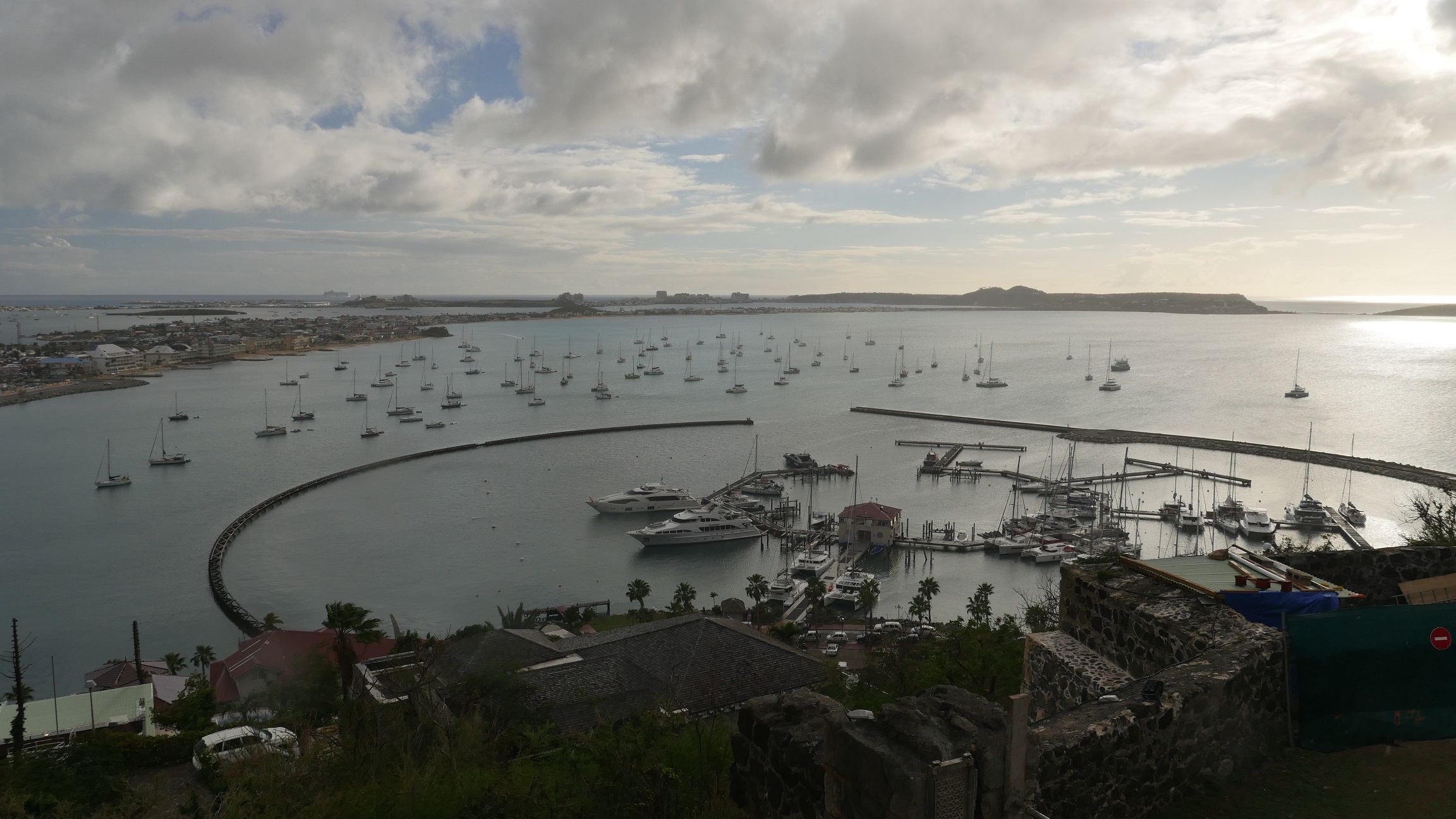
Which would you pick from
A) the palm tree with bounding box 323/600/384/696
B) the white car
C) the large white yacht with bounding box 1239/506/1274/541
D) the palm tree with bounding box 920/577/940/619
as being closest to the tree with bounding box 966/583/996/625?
the palm tree with bounding box 920/577/940/619

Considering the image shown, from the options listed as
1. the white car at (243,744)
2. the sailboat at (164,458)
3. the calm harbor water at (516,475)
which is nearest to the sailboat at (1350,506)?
the calm harbor water at (516,475)

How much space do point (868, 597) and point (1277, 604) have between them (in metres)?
17.4

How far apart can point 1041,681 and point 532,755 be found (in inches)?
156

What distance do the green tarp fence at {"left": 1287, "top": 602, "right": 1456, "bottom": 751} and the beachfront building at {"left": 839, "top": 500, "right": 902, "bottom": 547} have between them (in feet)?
80.8

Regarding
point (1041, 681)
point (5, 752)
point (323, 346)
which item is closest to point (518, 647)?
point (5, 752)

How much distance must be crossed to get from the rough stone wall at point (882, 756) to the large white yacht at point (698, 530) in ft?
83.4

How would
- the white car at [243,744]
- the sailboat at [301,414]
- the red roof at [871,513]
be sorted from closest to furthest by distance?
the white car at [243,744] → the red roof at [871,513] → the sailboat at [301,414]

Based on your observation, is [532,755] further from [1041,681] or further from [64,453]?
[64,453]

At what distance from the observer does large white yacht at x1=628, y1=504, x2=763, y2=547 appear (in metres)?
28.6

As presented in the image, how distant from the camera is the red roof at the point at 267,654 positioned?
15039mm

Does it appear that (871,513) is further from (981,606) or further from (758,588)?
(981,606)

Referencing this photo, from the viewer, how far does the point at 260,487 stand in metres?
35.3

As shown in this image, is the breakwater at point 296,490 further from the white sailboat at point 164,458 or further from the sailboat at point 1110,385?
the sailboat at point 1110,385

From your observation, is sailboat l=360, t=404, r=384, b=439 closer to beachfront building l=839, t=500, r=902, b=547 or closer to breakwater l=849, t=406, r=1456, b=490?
beachfront building l=839, t=500, r=902, b=547
